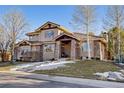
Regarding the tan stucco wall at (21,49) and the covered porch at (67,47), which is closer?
the covered porch at (67,47)

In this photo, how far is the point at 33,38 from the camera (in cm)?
2625

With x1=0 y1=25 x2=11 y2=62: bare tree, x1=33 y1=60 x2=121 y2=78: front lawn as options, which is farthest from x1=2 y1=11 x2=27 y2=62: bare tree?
x1=33 y1=60 x2=121 y2=78: front lawn

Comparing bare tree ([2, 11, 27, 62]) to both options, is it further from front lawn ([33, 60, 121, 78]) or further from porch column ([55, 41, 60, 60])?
front lawn ([33, 60, 121, 78])

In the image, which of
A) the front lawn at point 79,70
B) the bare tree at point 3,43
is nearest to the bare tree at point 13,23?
the bare tree at point 3,43

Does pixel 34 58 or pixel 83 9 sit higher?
pixel 83 9

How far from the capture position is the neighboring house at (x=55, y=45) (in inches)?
869

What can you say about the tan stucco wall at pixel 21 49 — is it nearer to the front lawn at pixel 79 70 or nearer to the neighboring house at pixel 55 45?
the neighboring house at pixel 55 45

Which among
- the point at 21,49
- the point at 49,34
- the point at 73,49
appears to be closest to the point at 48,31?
the point at 49,34


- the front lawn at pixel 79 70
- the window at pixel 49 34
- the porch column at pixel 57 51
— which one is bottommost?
the front lawn at pixel 79 70

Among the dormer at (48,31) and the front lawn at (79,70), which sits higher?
the dormer at (48,31)

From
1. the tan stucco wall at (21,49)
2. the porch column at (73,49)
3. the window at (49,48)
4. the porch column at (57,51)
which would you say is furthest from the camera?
the tan stucco wall at (21,49)

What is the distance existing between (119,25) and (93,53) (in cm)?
332
